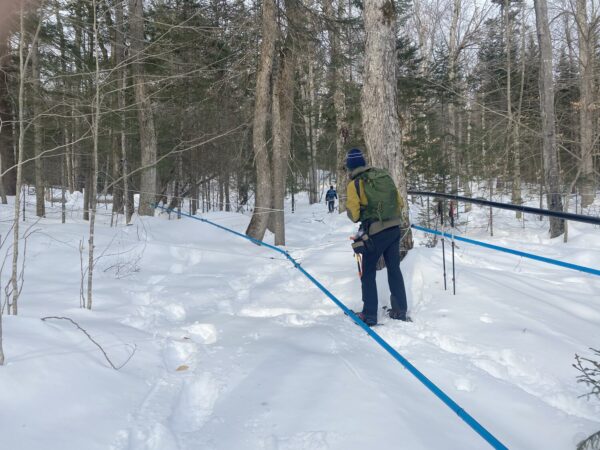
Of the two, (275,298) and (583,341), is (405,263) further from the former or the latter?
(583,341)

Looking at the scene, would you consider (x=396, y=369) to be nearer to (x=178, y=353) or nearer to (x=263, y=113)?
(x=178, y=353)

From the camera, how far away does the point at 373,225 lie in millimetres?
4137

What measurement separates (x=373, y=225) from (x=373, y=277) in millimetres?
510

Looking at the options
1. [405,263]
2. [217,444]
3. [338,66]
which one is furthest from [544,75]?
[217,444]

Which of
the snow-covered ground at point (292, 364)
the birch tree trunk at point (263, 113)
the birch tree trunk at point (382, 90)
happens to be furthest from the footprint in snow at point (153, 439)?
the birch tree trunk at point (263, 113)

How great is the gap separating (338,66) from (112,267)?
707 centimetres

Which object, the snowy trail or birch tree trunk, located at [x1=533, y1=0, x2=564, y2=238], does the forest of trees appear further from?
the snowy trail

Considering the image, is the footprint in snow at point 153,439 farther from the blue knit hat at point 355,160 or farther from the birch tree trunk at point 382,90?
the birch tree trunk at point 382,90

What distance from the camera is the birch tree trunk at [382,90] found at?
5.49 meters

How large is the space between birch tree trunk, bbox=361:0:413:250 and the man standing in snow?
1438 mm

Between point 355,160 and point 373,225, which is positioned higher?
point 355,160

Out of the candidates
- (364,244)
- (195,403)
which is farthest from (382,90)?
(195,403)

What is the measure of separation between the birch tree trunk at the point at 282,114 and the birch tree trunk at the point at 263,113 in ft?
1.41

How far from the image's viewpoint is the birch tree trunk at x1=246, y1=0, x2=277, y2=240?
28.3ft
